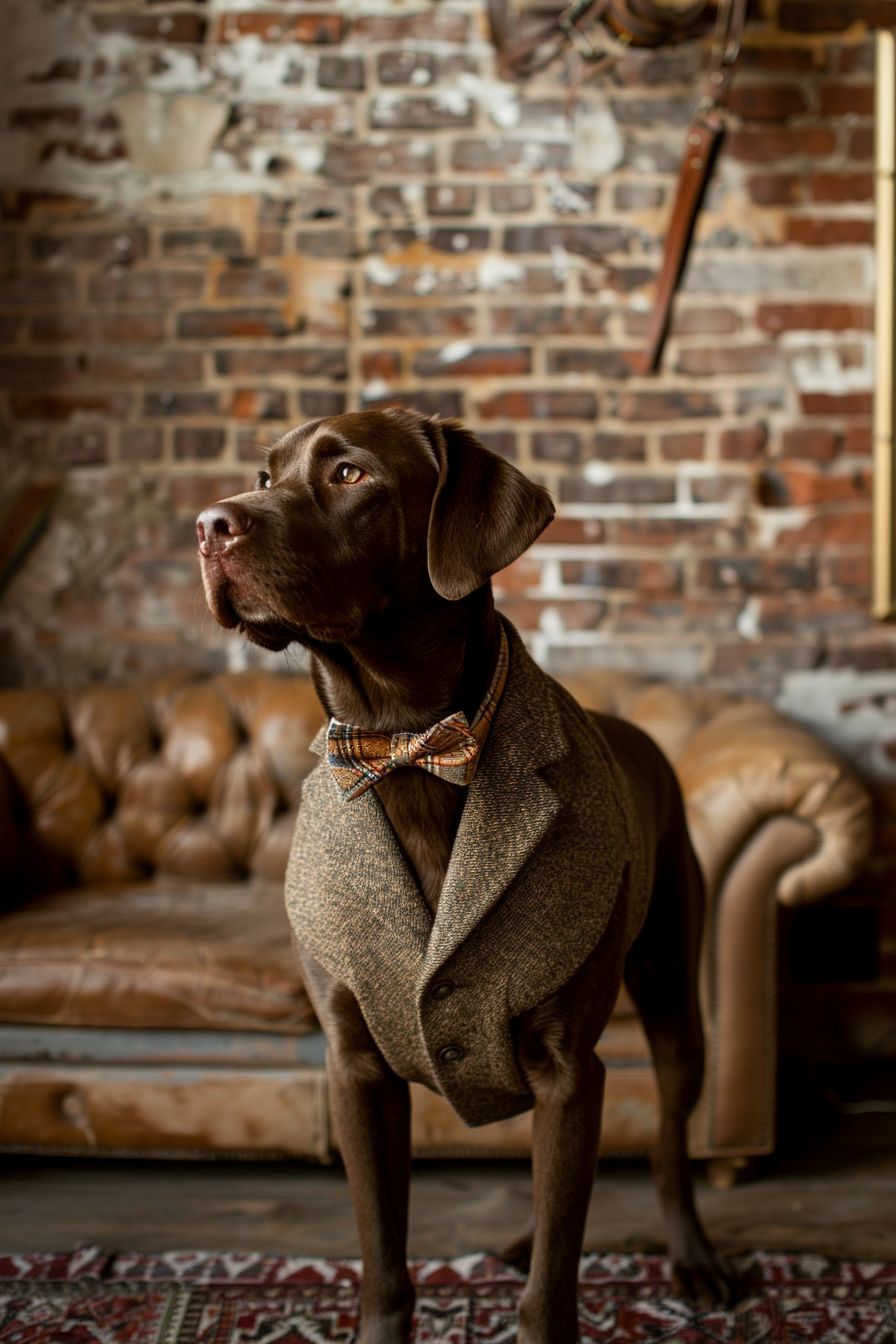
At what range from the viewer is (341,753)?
1277mm

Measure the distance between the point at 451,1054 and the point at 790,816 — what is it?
1062 mm

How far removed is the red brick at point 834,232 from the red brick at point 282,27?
1.24 meters

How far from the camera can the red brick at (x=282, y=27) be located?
3.02 meters

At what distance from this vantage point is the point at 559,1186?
52.3 inches

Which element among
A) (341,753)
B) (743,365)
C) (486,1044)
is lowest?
(486,1044)

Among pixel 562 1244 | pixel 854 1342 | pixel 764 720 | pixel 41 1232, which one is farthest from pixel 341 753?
pixel 764 720

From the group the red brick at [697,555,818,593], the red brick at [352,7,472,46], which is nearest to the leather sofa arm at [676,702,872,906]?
the red brick at [697,555,818,593]

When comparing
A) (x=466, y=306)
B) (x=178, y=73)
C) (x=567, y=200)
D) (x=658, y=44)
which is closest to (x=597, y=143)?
(x=567, y=200)

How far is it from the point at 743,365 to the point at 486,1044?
7.05 feet

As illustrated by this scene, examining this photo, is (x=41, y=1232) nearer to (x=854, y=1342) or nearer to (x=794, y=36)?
(x=854, y=1342)

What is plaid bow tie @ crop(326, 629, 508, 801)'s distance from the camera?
1245 millimetres

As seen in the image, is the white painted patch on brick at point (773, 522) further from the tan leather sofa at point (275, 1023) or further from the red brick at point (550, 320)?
the tan leather sofa at point (275, 1023)

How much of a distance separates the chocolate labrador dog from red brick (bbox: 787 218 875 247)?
1.99 m

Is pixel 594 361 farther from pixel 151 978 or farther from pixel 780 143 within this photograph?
pixel 151 978
